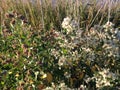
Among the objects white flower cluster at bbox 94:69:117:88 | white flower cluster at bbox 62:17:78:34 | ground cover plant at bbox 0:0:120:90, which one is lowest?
white flower cluster at bbox 94:69:117:88

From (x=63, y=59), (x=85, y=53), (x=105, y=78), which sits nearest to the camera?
(x=105, y=78)

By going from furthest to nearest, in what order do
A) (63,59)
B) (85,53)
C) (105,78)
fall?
(85,53) < (63,59) < (105,78)

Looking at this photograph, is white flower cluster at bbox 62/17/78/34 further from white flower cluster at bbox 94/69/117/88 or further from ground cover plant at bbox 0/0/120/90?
white flower cluster at bbox 94/69/117/88

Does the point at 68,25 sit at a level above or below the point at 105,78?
above

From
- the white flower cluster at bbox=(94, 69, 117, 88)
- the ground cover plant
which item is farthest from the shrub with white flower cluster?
the white flower cluster at bbox=(94, 69, 117, 88)

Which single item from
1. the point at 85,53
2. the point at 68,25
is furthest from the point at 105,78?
the point at 68,25

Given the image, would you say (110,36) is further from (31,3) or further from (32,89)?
(31,3)

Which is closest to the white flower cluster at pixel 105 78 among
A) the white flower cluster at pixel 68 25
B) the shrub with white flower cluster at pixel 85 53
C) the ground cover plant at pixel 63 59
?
the ground cover plant at pixel 63 59

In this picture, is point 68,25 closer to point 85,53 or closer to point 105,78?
point 85,53

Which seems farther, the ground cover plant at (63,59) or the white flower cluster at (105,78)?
the ground cover plant at (63,59)

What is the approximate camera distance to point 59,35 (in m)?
3.86

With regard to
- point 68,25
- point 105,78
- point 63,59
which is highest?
point 68,25

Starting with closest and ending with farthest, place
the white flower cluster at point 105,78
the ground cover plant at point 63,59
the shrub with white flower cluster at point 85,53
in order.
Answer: the white flower cluster at point 105,78
the ground cover plant at point 63,59
the shrub with white flower cluster at point 85,53

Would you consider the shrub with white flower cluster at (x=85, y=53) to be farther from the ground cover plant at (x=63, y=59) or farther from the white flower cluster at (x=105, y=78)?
the white flower cluster at (x=105, y=78)
